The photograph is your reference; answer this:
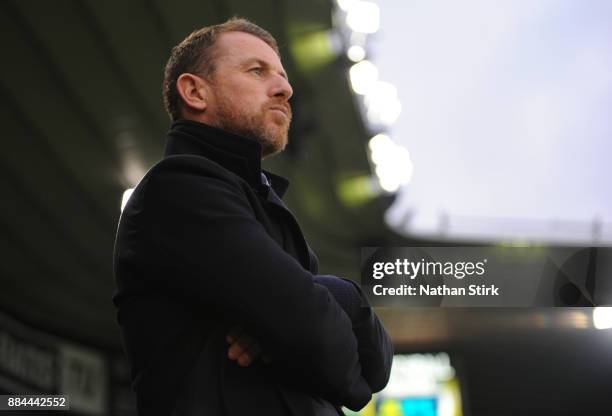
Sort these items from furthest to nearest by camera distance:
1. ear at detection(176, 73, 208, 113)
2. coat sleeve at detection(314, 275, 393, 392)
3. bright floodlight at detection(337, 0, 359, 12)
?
1. bright floodlight at detection(337, 0, 359, 12)
2. ear at detection(176, 73, 208, 113)
3. coat sleeve at detection(314, 275, 393, 392)

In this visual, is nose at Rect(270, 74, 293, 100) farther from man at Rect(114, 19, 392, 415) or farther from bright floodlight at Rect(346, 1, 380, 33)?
bright floodlight at Rect(346, 1, 380, 33)

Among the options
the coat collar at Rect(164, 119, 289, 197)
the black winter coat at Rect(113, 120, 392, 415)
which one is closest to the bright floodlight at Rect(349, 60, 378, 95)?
the coat collar at Rect(164, 119, 289, 197)

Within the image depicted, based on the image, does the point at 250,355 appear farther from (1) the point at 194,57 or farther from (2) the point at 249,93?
(1) the point at 194,57

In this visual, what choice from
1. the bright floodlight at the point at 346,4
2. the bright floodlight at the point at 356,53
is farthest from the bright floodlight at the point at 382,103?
the bright floodlight at the point at 346,4

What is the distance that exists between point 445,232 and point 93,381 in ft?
52.1

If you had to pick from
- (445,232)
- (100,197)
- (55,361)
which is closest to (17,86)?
(100,197)

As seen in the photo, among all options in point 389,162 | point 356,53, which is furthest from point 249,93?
point 389,162

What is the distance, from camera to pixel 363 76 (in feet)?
77.9

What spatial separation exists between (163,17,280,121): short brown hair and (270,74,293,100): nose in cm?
15

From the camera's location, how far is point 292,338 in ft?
6.51

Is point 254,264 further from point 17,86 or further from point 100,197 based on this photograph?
point 100,197

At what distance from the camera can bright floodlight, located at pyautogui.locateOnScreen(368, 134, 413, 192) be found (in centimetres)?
2611

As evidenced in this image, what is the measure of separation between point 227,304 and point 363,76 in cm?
2203

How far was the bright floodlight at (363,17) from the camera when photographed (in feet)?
76.1
